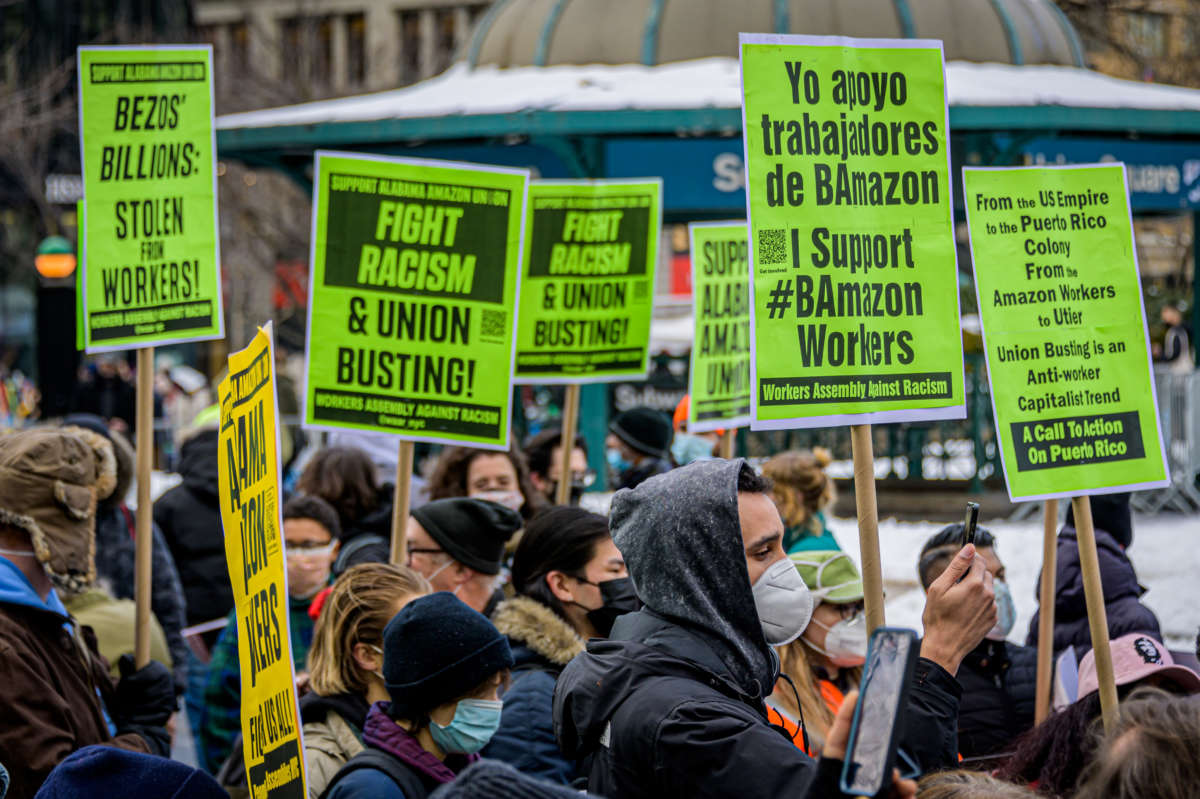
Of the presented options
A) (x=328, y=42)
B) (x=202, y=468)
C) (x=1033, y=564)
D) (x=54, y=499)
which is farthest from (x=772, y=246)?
(x=328, y=42)

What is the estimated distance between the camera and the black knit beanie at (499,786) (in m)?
1.96

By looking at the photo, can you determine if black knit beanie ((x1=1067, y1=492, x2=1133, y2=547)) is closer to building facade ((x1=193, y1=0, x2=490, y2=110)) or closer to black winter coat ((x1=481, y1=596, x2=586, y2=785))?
black winter coat ((x1=481, y1=596, x2=586, y2=785))

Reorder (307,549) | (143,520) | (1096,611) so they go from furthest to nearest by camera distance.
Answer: (307,549)
(143,520)
(1096,611)

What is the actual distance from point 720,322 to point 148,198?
328cm

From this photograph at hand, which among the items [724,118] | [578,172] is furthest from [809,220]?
[578,172]

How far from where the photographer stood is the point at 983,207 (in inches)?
170

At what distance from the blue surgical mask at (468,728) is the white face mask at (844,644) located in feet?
4.03

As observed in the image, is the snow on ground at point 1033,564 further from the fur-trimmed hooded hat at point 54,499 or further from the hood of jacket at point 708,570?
the hood of jacket at point 708,570

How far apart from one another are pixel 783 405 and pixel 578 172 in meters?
9.39

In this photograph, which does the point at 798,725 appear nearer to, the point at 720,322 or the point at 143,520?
the point at 143,520

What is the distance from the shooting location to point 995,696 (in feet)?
15.6

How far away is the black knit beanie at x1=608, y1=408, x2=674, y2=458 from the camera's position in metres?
8.68

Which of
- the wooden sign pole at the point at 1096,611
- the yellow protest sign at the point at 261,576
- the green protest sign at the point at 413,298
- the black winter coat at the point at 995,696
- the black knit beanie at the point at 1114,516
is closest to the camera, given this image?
the yellow protest sign at the point at 261,576

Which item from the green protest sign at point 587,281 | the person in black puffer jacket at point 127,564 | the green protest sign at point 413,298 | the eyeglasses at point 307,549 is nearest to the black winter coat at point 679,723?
the green protest sign at point 413,298
